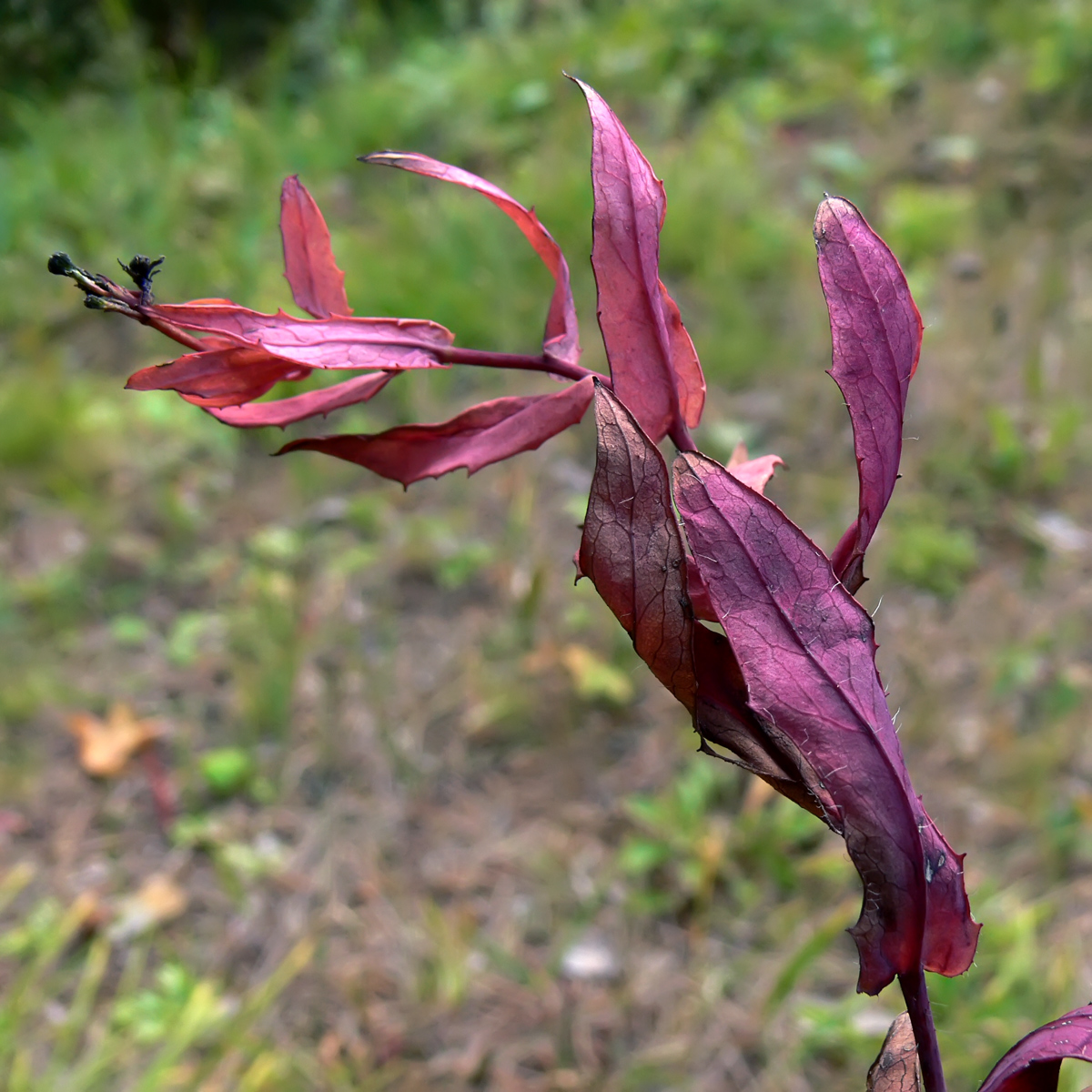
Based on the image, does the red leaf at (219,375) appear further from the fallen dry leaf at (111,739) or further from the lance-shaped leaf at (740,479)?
the fallen dry leaf at (111,739)

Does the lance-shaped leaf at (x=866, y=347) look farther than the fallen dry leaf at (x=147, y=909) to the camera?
No

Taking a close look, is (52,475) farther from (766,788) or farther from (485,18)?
(485,18)

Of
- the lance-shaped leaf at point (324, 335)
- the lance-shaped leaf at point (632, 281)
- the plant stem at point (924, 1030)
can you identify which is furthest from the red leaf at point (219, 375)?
the plant stem at point (924, 1030)

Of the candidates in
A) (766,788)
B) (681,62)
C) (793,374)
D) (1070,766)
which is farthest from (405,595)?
(681,62)

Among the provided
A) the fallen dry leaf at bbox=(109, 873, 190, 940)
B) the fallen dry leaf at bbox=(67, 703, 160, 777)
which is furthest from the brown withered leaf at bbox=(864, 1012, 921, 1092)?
the fallen dry leaf at bbox=(67, 703, 160, 777)

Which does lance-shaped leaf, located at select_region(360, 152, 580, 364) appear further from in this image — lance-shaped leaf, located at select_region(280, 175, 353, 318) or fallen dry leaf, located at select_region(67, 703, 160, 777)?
fallen dry leaf, located at select_region(67, 703, 160, 777)

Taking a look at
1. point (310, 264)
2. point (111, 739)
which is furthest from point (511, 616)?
point (310, 264)

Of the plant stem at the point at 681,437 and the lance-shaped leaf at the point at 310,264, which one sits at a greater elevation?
the lance-shaped leaf at the point at 310,264

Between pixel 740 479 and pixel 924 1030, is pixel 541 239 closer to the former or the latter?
pixel 740 479
